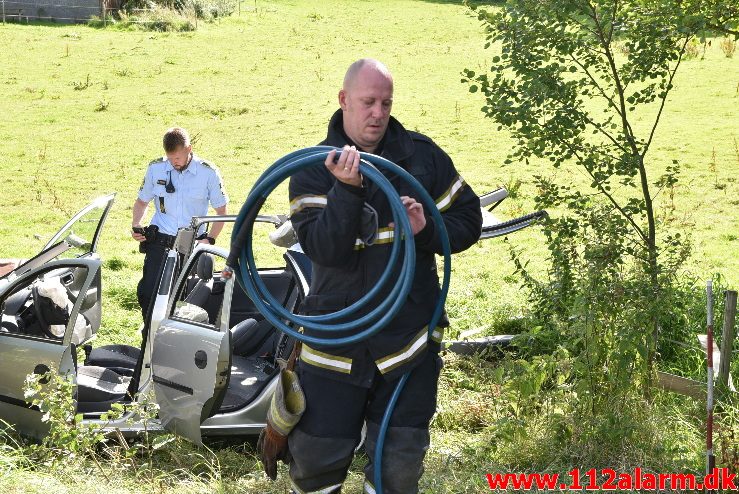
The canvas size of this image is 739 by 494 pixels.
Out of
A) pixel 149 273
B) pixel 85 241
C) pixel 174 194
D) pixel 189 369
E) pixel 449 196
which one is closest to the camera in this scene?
pixel 449 196

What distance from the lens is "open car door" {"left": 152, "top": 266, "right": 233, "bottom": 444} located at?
5.78 m

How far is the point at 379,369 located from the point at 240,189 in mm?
12679

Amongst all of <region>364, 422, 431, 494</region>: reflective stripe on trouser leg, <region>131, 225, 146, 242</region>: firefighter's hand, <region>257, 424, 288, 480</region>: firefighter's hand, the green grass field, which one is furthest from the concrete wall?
<region>364, 422, 431, 494</region>: reflective stripe on trouser leg

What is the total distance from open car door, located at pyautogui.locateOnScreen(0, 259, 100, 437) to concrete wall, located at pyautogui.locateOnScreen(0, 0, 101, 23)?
28.6 meters

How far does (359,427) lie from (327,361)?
0.97 feet

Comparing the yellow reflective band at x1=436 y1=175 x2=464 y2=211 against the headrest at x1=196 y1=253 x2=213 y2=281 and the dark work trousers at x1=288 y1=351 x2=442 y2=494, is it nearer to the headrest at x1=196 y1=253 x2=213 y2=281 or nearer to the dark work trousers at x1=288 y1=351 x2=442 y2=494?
the dark work trousers at x1=288 y1=351 x2=442 y2=494

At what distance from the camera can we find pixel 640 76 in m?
6.78

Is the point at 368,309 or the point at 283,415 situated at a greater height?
the point at 368,309

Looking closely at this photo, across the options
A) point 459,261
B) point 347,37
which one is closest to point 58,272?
point 459,261

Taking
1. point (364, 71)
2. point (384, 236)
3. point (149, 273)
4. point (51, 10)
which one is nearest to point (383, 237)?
point (384, 236)

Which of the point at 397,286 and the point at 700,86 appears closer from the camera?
the point at 397,286

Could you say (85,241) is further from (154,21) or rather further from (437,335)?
(154,21)

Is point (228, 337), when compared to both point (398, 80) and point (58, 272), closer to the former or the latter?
point (58, 272)

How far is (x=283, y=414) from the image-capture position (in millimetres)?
3799
